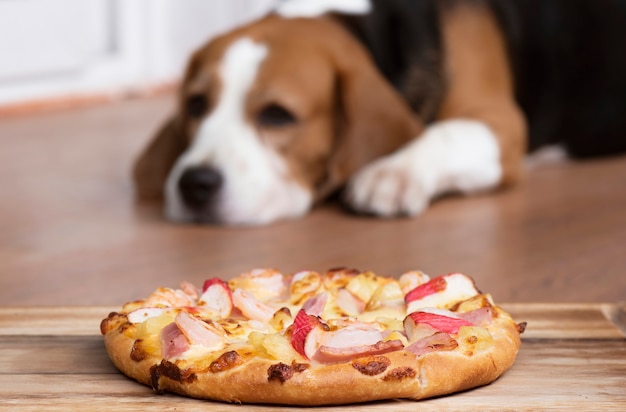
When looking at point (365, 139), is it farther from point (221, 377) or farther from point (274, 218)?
point (221, 377)

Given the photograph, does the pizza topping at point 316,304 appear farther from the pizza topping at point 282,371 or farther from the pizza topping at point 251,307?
the pizza topping at point 282,371

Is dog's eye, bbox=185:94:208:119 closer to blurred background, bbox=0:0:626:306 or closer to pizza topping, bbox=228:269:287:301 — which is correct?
blurred background, bbox=0:0:626:306

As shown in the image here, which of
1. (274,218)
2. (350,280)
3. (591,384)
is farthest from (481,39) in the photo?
(591,384)

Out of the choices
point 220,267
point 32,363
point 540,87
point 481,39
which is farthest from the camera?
point 540,87

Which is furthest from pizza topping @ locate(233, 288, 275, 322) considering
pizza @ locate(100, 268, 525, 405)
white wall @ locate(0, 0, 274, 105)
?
white wall @ locate(0, 0, 274, 105)

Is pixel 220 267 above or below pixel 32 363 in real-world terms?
below

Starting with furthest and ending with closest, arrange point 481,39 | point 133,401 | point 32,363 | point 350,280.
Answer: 1. point 481,39
2. point 350,280
3. point 32,363
4. point 133,401

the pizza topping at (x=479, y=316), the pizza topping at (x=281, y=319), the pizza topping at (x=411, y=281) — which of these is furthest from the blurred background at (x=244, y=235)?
the pizza topping at (x=281, y=319)

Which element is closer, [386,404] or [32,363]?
[386,404]
